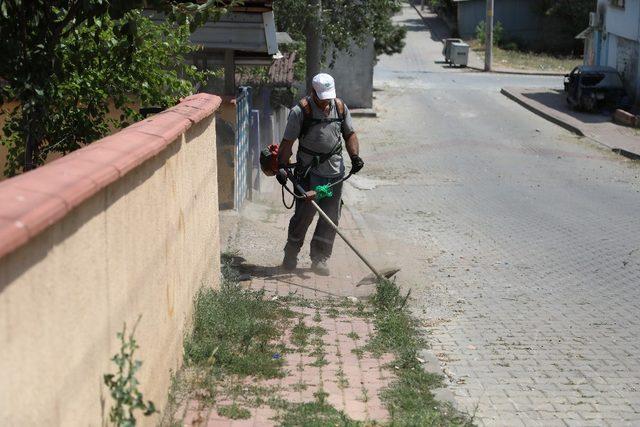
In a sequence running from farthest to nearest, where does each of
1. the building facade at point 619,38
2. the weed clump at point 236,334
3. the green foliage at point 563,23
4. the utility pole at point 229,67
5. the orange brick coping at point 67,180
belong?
the green foliage at point 563,23, the building facade at point 619,38, the utility pole at point 229,67, the weed clump at point 236,334, the orange brick coping at point 67,180

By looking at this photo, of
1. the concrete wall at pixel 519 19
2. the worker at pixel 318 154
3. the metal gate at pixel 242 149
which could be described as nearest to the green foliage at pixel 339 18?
the metal gate at pixel 242 149

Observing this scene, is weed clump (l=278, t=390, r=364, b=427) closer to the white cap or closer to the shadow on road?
the white cap

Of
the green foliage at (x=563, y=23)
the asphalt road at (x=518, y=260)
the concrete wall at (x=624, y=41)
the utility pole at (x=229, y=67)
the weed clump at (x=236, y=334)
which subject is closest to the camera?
the weed clump at (x=236, y=334)

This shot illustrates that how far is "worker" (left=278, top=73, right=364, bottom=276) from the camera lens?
9.41 metres

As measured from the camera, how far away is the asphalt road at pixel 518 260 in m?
6.46

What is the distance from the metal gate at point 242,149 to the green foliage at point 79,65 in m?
4.61

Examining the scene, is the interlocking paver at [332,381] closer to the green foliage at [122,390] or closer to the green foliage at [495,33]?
the green foliage at [122,390]

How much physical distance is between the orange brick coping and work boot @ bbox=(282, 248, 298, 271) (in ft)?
14.5

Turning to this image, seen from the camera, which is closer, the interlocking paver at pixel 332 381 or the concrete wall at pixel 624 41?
the interlocking paver at pixel 332 381

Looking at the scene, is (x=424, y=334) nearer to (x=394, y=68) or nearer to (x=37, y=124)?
(x=37, y=124)

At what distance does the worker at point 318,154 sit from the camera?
30.9 ft

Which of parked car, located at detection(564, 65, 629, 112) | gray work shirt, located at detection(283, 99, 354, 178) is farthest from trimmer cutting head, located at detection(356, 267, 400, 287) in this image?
parked car, located at detection(564, 65, 629, 112)

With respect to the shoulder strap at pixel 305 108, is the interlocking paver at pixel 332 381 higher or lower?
lower

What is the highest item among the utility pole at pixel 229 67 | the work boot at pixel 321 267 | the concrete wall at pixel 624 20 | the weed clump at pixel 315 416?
the concrete wall at pixel 624 20
